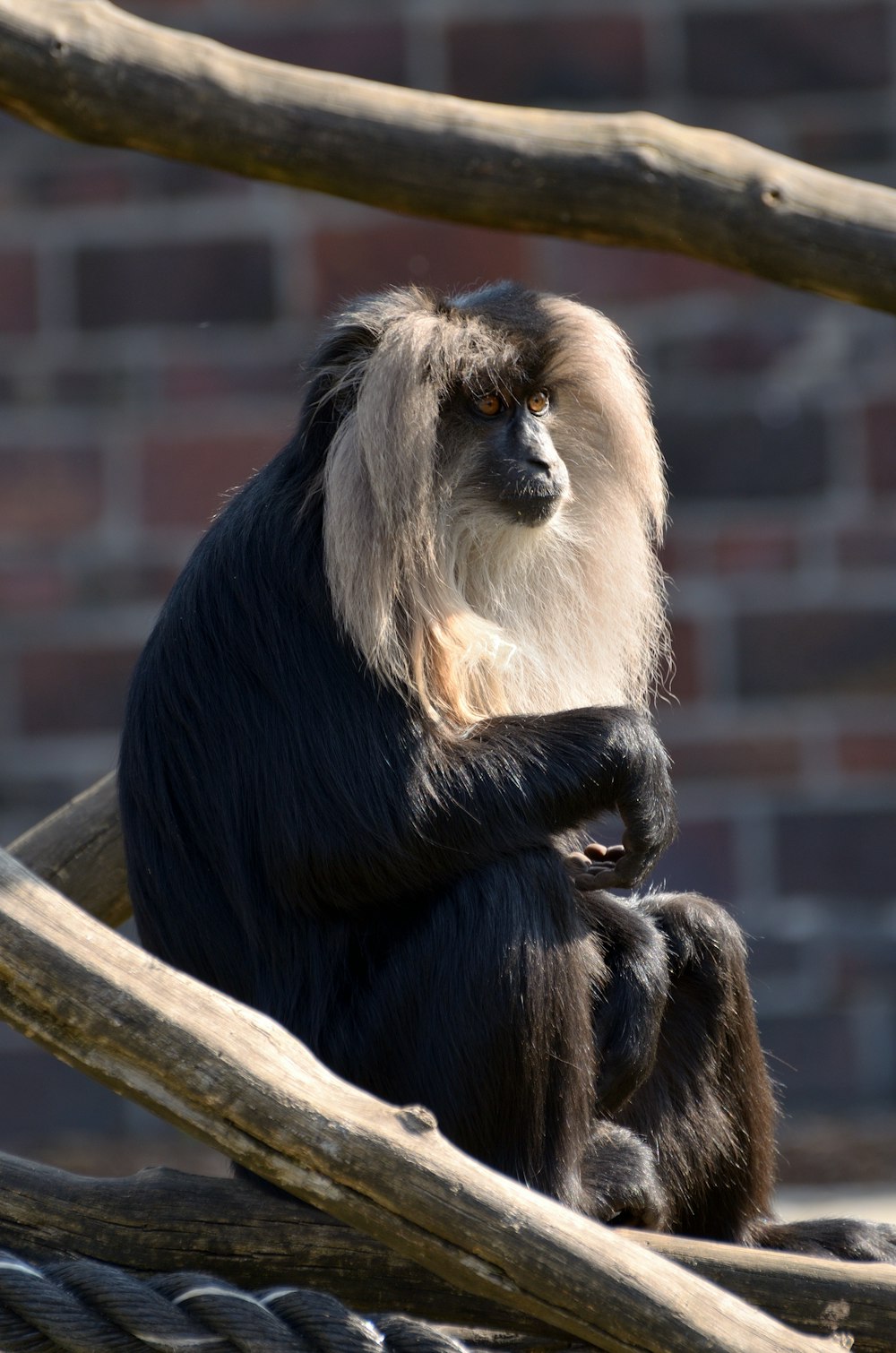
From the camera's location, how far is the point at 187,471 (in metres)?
6.18

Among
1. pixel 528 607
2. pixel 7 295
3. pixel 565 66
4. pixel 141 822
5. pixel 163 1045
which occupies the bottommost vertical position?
pixel 163 1045

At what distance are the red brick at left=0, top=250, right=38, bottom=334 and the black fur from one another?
3250 millimetres

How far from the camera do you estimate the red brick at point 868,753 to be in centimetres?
618

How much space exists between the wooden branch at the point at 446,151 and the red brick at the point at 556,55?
3.09 m

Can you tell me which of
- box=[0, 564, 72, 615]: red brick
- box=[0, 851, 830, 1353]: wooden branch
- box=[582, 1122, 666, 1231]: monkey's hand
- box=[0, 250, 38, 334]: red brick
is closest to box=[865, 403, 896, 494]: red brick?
box=[0, 564, 72, 615]: red brick

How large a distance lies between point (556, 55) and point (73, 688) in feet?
8.66

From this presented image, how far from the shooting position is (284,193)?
6160 millimetres

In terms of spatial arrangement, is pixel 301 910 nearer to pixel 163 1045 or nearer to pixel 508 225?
pixel 163 1045

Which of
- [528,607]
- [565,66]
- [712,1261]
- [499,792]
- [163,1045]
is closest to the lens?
[163,1045]

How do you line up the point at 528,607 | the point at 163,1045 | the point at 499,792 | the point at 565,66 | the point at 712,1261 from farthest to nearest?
the point at 565,66 → the point at 528,607 → the point at 499,792 → the point at 712,1261 → the point at 163,1045

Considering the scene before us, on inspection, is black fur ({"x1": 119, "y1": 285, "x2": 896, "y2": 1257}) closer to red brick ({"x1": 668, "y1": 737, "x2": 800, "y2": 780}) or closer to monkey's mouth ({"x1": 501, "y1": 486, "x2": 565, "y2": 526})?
monkey's mouth ({"x1": 501, "y1": 486, "x2": 565, "y2": 526})

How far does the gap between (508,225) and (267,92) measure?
458 mm

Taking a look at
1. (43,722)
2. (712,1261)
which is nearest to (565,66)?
(43,722)

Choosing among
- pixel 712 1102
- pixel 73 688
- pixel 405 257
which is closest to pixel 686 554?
pixel 405 257
